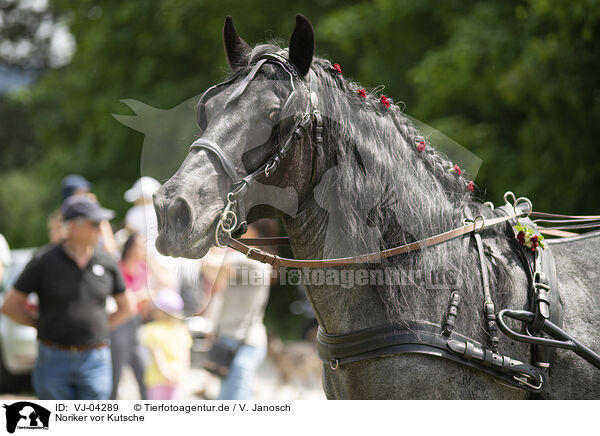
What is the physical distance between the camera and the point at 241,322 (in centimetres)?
501

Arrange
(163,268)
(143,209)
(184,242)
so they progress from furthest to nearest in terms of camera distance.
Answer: (143,209) < (163,268) < (184,242)

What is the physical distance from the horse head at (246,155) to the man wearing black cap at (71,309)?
8.00 ft

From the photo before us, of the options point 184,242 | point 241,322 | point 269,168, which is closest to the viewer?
point 184,242

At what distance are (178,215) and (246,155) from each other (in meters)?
0.33

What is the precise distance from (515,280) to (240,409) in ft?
3.99

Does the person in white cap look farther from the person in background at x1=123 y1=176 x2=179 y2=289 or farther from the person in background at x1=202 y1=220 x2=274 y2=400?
the person in background at x1=202 y1=220 x2=274 y2=400

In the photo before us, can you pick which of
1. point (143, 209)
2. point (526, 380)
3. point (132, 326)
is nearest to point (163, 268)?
point (143, 209)

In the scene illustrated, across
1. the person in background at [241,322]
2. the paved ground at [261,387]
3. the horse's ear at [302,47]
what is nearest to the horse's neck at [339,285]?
the horse's ear at [302,47]

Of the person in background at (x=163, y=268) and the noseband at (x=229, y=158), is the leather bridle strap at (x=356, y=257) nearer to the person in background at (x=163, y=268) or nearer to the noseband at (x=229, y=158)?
the noseband at (x=229, y=158)

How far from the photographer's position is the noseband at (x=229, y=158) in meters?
2.19

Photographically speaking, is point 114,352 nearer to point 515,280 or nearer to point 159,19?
point 515,280

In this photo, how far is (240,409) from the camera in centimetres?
254

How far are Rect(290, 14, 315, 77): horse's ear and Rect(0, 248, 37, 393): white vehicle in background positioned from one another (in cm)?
632

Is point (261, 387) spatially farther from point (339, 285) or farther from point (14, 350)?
point (339, 285)
